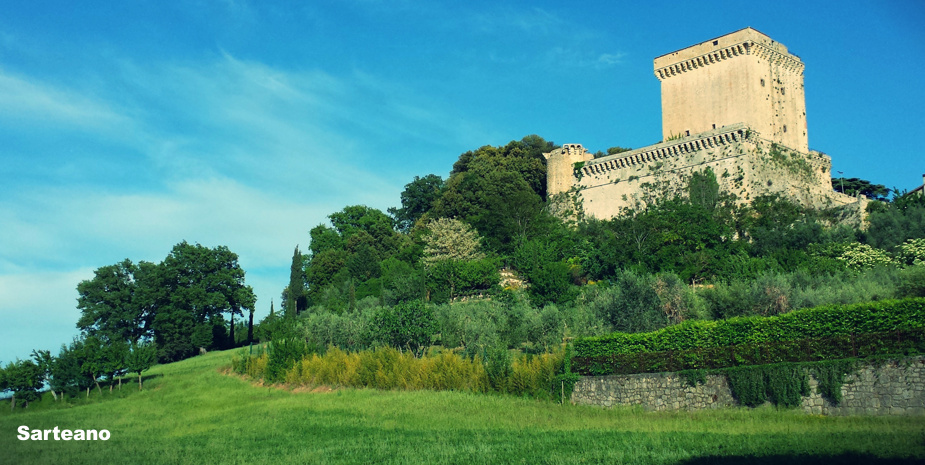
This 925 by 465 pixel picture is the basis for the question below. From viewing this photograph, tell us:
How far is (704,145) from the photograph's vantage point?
161 ft

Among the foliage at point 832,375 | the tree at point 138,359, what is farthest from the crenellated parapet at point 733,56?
the tree at point 138,359

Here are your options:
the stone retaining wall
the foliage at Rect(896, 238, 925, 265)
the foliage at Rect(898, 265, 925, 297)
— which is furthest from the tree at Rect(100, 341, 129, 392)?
the foliage at Rect(896, 238, 925, 265)

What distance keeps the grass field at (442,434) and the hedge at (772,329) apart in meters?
2.19

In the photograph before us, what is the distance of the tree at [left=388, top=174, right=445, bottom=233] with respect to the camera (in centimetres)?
6962

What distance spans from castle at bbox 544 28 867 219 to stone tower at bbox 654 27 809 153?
6cm

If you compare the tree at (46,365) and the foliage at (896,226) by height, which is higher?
the foliage at (896,226)

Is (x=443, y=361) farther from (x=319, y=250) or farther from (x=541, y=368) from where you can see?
(x=319, y=250)

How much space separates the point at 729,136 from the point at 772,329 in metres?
28.7

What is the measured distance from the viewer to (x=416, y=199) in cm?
6988

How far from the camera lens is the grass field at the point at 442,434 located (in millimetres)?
15492

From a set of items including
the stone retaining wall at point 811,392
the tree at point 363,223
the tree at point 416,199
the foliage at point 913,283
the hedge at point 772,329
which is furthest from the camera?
the tree at point 416,199

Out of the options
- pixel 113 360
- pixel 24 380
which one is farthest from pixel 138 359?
pixel 24 380

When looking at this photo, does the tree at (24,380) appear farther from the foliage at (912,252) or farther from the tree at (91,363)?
the foliage at (912,252)

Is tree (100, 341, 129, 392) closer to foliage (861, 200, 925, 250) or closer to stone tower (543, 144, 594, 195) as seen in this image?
stone tower (543, 144, 594, 195)
